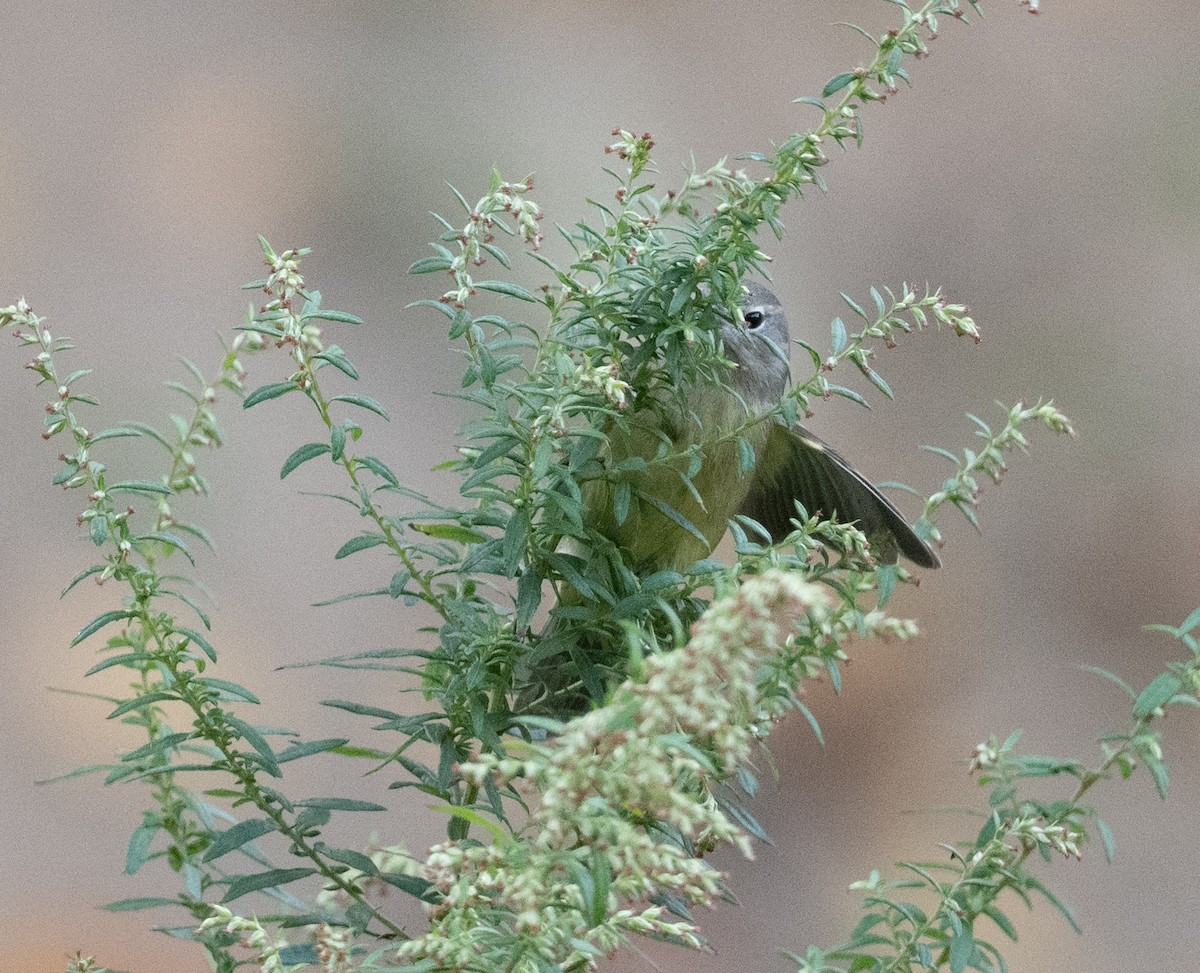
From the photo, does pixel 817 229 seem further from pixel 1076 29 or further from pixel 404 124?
pixel 404 124

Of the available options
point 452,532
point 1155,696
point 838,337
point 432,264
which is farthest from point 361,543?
point 1155,696

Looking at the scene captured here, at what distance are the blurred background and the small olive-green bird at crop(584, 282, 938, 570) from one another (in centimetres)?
75

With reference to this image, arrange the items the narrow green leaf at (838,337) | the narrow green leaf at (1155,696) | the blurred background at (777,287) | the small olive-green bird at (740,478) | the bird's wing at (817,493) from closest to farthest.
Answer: the narrow green leaf at (1155,696)
the narrow green leaf at (838,337)
the small olive-green bird at (740,478)
the bird's wing at (817,493)
the blurred background at (777,287)

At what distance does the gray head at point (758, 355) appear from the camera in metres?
0.94

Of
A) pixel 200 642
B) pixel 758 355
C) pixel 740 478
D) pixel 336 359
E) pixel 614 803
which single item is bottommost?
pixel 614 803

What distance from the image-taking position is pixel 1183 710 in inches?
69.0

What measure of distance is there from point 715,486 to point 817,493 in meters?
0.13

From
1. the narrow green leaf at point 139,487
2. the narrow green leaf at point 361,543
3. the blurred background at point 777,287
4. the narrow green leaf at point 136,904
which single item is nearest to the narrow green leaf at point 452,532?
the narrow green leaf at point 361,543

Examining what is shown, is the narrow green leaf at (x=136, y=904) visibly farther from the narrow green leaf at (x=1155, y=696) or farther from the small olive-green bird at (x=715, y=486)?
the narrow green leaf at (x=1155, y=696)

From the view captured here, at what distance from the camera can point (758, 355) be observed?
0.98 meters

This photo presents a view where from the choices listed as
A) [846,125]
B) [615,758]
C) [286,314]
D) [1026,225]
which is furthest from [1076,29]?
[615,758]

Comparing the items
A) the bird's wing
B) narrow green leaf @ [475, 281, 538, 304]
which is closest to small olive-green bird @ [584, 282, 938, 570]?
the bird's wing

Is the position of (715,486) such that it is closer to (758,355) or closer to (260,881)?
(758,355)

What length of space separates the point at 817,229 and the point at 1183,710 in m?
0.87
